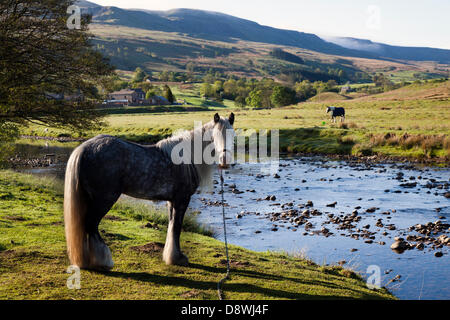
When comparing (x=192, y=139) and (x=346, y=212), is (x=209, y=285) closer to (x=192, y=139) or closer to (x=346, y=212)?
(x=192, y=139)

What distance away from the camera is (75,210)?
6844 mm

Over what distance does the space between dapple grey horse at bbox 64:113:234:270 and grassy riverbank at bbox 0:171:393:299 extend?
60 cm

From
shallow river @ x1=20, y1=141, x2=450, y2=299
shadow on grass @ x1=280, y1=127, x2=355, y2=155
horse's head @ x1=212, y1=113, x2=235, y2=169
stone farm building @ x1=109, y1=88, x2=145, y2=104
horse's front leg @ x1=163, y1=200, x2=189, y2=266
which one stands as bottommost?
shallow river @ x1=20, y1=141, x2=450, y2=299

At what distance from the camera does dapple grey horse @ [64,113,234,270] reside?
6.79 metres

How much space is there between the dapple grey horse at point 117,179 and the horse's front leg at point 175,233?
0.02 m

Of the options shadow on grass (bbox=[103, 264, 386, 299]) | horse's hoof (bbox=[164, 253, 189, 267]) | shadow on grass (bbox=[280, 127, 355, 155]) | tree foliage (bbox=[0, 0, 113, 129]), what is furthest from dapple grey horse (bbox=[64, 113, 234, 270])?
shadow on grass (bbox=[280, 127, 355, 155])

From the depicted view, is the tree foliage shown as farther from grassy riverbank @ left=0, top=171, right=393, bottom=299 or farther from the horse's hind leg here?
the horse's hind leg

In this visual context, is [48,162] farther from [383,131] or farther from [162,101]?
[162,101]

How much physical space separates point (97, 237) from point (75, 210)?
672mm

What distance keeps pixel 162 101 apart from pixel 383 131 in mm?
94615

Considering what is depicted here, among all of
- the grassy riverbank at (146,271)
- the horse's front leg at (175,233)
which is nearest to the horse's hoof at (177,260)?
the horse's front leg at (175,233)

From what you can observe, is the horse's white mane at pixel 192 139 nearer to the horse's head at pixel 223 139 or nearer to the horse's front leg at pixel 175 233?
the horse's head at pixel 223 139

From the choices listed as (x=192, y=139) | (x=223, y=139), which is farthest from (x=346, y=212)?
(x=223, y=139)

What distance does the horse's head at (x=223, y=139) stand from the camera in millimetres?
7043
